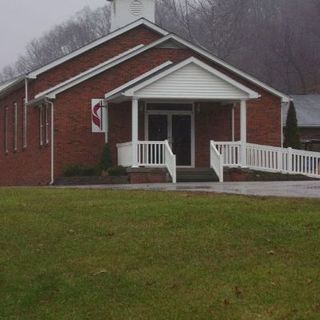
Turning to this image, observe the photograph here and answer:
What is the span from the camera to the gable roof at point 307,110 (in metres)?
42.9

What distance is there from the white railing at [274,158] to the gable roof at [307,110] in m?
13.7

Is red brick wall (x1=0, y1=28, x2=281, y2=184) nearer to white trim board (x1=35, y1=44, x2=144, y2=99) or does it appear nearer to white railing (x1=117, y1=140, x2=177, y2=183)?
white trim board (x1=35, y1=44, x2=144, y2=99)

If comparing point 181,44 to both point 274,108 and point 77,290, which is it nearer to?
point 274,108

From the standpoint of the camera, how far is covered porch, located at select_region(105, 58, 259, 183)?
26578 mm

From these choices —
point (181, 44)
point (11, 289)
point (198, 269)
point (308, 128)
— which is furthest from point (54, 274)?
point (308, 128)

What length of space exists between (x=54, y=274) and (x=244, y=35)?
66688 mm

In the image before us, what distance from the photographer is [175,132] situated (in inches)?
1176

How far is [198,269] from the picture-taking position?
8414 mm

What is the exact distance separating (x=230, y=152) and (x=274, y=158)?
163 centimetres

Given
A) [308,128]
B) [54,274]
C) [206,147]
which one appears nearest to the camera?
[54,274]

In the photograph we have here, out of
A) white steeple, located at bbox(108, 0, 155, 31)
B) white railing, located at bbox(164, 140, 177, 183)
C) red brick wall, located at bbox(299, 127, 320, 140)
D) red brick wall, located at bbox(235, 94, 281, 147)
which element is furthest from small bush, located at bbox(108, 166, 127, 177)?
red brick wall, located at bbox(299, 127, 320, 140)

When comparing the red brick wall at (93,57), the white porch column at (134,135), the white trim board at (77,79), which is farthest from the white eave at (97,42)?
the white porch column at (134,135)

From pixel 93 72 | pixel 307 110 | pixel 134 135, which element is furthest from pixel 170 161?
pixel 307 110

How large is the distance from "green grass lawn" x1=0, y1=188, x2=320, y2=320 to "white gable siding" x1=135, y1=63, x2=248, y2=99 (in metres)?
14.6
